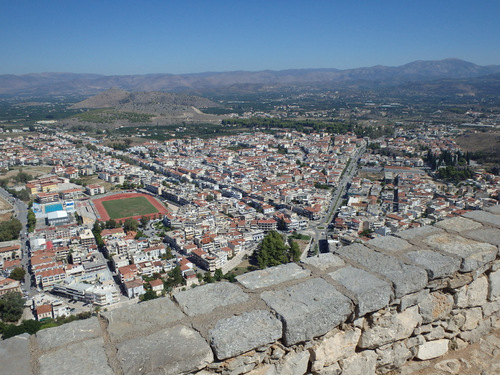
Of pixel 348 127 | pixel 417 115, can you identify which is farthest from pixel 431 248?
pixel 417 115

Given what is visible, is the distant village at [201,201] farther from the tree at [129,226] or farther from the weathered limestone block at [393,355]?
the weathered limestone block at [393,355]

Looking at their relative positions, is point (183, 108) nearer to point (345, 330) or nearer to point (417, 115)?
point (417, 115)

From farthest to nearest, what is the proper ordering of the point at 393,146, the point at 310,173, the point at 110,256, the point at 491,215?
the point at 393,146 → the point at 310,173 → the point at 110,256 → the point at 491,215

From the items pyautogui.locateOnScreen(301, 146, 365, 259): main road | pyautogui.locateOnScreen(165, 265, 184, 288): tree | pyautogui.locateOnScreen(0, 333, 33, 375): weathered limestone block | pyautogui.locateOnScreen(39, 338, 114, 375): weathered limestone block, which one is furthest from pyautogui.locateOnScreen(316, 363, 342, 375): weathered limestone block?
pyautogui.locateOnScreen(301, 146, 365, 259): main road

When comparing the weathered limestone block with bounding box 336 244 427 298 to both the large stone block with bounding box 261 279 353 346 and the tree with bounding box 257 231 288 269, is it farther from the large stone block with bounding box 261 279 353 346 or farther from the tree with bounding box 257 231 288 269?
the tree with bounding box 257 231 288 269

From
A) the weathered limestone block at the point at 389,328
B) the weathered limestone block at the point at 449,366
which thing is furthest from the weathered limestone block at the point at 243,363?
the weathered limestone block at the point at 449,366

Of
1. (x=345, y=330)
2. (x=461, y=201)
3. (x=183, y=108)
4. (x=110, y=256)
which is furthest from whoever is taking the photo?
(x=183, y=108)

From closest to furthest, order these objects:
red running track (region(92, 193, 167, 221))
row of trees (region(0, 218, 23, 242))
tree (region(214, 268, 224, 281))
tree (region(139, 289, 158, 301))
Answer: tree (region(139, 289, 158, 301)), tree (region(214, 268, 224, 281)), row of trees (region(0, 218, 23, 242)), red running track (region(92, 193, 167, 221))
